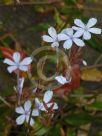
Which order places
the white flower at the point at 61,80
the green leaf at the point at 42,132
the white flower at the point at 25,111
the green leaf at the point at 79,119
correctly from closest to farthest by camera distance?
the white flower at the point at 61,80
the white flower at the point at 25,111
the green leaf at the point at 42,132
the green leaf at the point at 79,119

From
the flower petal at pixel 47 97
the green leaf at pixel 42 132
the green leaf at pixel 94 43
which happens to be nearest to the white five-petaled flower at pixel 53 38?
the flower petal at pixel 47 97

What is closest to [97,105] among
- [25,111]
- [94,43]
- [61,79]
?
[94,43]

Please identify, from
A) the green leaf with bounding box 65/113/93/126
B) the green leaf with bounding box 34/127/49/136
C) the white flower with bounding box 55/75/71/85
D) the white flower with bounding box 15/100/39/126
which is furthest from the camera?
the green leaf with bounding box 65/113/93/126

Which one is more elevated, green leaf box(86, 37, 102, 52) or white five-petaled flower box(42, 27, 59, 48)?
white five-petaled flower box(42, 27, 59, 48)

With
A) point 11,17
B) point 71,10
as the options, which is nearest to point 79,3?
point 71,10

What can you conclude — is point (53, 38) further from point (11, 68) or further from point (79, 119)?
point (79, 119)

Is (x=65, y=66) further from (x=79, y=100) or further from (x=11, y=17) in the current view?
(x=11, y=17)

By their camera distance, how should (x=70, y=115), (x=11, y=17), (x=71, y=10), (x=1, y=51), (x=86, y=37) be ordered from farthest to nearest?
1. (x=11, y=17)
2. (x=71, y=10)
3. (x=70, y=115)
4. (x=1, y=51)
5. (x=86, y=37)

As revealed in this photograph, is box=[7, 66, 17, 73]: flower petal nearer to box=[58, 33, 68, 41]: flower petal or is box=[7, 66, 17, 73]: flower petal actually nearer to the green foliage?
box=[58, 33, 68, 41]: flower petal

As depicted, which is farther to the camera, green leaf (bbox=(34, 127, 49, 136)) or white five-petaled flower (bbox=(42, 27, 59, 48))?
green leaf (bbox=(34, 127, 49, 136))

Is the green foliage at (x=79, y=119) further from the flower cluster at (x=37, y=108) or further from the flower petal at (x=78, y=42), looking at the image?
the flower petal at (x=78, y=42)

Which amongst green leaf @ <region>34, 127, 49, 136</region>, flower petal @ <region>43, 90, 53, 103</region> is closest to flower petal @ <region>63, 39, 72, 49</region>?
flower petal @ <region>43, 90, 53, 103</region>
